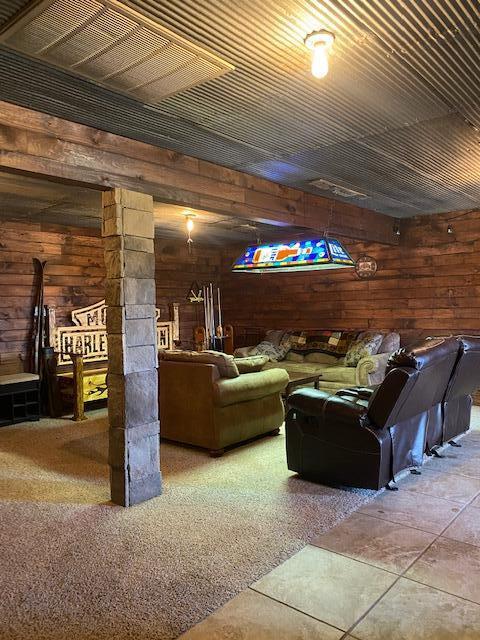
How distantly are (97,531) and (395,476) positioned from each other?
206 cm

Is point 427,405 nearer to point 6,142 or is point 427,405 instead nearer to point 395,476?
point 395,476

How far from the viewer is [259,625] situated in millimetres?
2037

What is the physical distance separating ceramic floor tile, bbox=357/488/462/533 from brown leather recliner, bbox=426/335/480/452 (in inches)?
30.1

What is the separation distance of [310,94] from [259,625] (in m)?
2.65

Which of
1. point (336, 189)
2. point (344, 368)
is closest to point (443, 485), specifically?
point (336, 189)

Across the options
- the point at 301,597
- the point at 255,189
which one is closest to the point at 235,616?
the point at 301,597

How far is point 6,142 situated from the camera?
9.22ft

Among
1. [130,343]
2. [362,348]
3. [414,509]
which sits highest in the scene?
[130,343]

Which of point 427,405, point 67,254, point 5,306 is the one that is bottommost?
point 427,405

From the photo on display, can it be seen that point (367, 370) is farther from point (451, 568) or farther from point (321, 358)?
point (451, 568)

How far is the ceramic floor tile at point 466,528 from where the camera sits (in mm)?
2748

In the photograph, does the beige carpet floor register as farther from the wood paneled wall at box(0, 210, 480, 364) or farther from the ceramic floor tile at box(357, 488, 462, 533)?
the wood paneled wall at box(0, 210, 480, 364)

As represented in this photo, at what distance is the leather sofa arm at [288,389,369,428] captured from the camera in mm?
3326

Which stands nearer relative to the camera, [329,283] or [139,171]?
[139,171]
